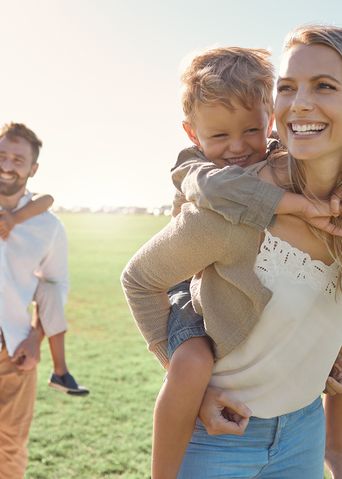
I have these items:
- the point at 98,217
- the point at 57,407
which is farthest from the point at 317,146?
the point at 98,217

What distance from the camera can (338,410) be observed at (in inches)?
84.4

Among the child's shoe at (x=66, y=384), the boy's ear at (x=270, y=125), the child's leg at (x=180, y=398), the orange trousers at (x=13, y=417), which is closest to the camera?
the child's leg at (x=180, y=398)

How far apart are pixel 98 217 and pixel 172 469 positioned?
4364 cm

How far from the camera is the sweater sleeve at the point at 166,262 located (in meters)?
1.69

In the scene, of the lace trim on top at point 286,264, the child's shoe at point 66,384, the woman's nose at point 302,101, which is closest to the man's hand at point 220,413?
the lace trim on top at point 286,264

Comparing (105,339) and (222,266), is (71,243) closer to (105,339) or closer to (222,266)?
(105,339)

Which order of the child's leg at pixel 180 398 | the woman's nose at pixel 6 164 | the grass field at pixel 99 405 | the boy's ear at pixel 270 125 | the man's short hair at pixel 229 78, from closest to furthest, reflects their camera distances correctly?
the child's leg at pixel 180 398 → the man's short hair at pixel 229 78 → the boy's ear at pixel 270 125 → the woman's nose at pixel 6 164 → the grass field at pixel 99 405

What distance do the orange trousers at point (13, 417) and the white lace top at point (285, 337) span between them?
2.32 m

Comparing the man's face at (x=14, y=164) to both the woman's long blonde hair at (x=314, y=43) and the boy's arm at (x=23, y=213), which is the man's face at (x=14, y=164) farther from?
the woman's long blonde hair at (x=314, y=43)

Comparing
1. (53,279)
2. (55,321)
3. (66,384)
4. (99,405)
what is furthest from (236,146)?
(99,405)

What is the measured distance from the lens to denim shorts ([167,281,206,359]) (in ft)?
6.02

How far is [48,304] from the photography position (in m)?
4.18

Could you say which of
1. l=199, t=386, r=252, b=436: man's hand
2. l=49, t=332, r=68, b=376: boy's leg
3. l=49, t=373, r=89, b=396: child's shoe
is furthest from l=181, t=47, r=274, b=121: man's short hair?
l=49, t=373, r=89, b=396: child's shoe

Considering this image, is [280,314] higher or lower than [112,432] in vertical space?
higher
